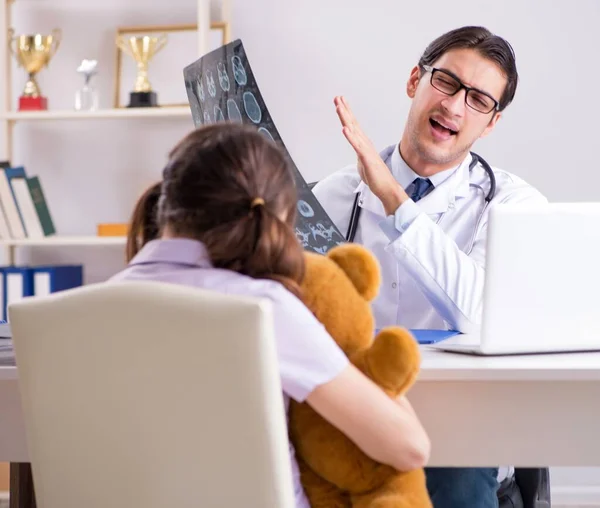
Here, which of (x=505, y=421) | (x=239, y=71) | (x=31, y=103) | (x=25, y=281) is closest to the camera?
(x=505, y=421)

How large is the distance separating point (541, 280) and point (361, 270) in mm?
369

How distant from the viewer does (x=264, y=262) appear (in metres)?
Answer: 1.06

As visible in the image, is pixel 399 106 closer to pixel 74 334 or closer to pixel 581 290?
pixel 581 290

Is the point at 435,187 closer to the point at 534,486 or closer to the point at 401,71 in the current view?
the point at 534,486

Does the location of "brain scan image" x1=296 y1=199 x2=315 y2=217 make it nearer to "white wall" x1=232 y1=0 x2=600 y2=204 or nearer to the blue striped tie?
the blue striped tie

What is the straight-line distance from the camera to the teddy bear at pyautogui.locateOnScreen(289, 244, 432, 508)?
1.09m

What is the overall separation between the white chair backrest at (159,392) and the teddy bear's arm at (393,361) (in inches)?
5.8

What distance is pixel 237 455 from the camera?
987 mm

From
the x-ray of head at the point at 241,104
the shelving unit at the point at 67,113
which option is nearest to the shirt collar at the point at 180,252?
the x-ray of head at the point at 241,104

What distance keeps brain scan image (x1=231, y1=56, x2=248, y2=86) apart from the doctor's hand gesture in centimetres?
34

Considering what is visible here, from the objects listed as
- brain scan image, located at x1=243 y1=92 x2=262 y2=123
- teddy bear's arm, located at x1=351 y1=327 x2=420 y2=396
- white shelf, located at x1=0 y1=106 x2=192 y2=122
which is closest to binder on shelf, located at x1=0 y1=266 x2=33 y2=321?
white shelf, located at x1=0 y1=106 x2=192 y2=122

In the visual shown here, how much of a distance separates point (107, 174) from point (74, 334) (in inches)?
110

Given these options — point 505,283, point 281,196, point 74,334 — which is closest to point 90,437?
point 74,334

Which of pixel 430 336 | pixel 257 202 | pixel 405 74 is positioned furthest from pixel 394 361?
pixel 405 74
